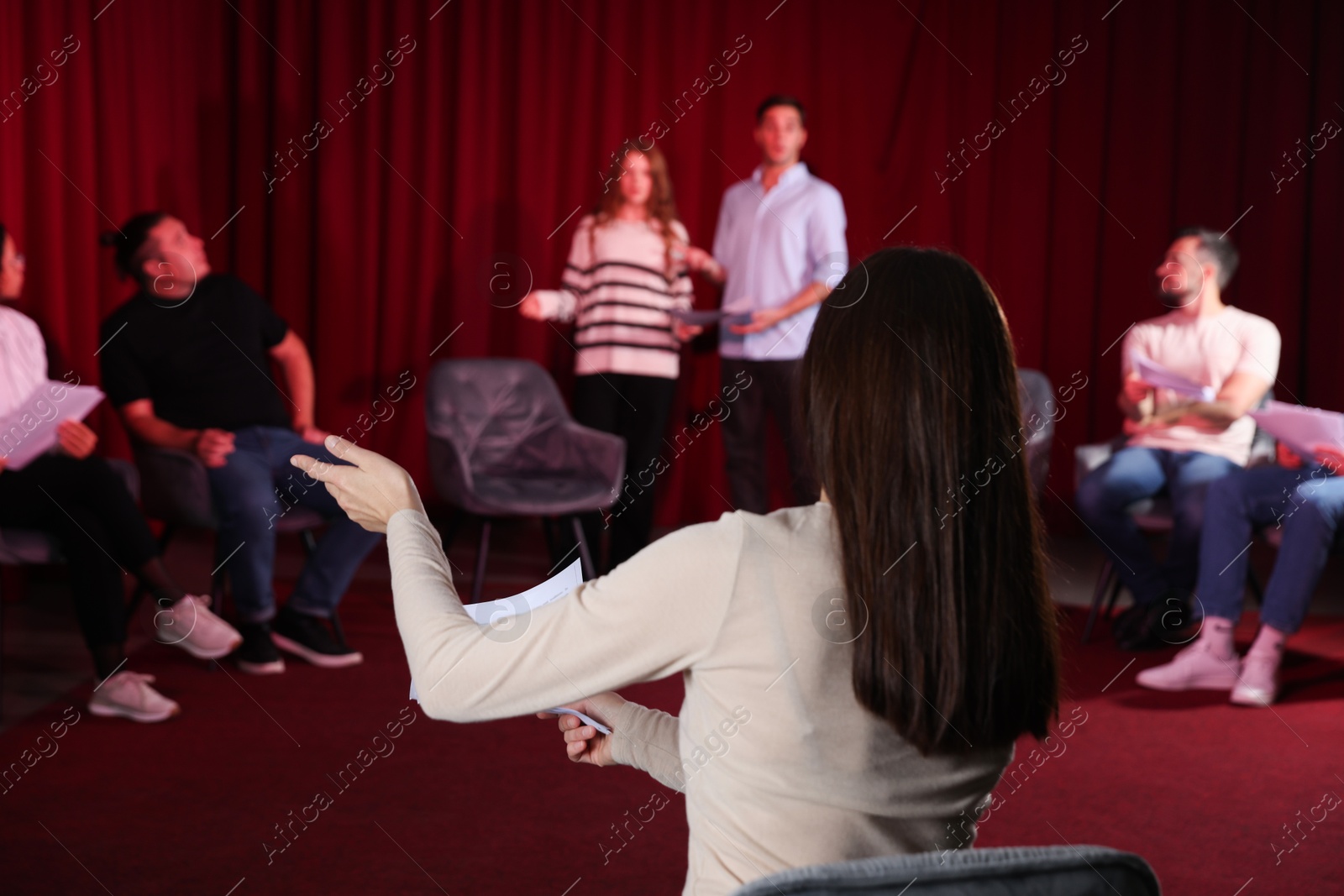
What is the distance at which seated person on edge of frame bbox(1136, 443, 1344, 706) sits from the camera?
3334mm

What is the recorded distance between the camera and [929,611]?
0.94 m

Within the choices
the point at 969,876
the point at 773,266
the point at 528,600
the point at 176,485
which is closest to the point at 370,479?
the point at 528,600

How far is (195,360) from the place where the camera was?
363 centimetres

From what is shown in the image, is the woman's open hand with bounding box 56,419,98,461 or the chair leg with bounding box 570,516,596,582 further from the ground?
the woman's open hand with bounding box 56,419,98,461

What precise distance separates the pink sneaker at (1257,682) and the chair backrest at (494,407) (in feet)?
7.61

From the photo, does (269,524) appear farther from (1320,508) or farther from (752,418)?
(1320,508)

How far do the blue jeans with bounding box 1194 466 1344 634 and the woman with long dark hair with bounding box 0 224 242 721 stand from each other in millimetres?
2690

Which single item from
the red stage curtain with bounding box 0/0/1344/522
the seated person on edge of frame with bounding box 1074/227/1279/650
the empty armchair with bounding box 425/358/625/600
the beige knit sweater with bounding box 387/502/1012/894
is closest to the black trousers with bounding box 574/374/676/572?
the empty armchair with bounding box 425/358/625/600

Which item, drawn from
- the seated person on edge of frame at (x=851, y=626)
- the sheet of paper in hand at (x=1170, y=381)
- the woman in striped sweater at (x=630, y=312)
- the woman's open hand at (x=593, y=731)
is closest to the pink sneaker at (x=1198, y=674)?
the sheet of paper in hand at (x=1170, y=381)

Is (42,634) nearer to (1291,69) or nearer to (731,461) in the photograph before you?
(731,461)

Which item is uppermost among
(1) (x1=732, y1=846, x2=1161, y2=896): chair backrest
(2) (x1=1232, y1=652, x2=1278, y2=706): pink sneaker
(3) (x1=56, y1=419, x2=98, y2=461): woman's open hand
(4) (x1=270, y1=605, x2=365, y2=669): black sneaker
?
(3) (x1=56, y1=419, x2=98, y2=461): woman's open hand

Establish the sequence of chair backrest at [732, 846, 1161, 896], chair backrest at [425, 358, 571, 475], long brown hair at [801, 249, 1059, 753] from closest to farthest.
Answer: chair backrest at [732, 846, 1161, 896] < long brown hair at [801, 249, 1059, 753] < chair backrest at [425, 358, 571, 475]

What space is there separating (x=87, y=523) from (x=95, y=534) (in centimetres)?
3

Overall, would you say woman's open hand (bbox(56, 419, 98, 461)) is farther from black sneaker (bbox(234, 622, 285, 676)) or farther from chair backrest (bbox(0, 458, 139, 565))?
black sneaker (bbox(234, 622, 285, 676))
